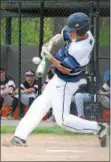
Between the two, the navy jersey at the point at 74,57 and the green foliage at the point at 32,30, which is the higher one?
the navy jersey at the point at 74,57

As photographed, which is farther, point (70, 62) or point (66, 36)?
point (66, 36)

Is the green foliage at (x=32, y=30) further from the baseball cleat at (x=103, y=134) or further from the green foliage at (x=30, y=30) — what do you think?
the baseball cleat at (x=103, y=134)

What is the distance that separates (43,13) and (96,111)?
2.70 metres

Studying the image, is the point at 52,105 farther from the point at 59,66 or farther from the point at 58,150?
the point at 58,150

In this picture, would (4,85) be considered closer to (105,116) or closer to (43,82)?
(43,82)

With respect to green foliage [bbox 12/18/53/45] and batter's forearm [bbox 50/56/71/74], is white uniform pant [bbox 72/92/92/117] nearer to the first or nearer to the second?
green foliage [bbox 12/18/53/45]

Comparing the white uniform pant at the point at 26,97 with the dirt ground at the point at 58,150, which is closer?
the dirt ground at the point at 58,150

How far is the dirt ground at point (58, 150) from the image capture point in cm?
759

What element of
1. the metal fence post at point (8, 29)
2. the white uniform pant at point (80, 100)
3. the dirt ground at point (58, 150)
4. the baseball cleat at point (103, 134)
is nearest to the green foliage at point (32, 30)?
the metal fence post at point (8, 29)

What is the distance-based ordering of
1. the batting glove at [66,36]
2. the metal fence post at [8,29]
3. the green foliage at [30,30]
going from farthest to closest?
the green foliage at [30,30]
the metal fence post at [8,29]
the batting glove at [66,36]

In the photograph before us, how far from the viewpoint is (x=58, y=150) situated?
852cm

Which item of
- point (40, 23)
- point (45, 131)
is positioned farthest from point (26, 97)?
point (45, 131)

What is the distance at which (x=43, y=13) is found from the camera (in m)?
14.0

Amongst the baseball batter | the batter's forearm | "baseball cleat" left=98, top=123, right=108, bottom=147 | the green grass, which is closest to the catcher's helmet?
the baseball batter
